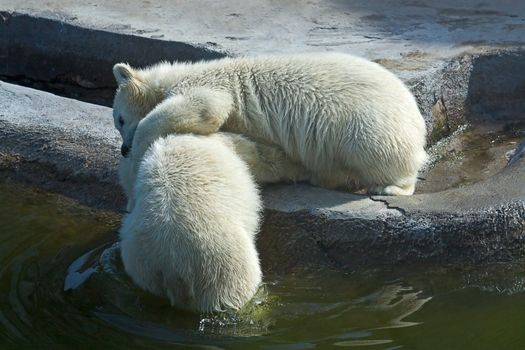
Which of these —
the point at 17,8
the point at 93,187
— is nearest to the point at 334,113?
the point at 93,187

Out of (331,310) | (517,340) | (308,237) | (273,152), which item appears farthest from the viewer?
(273,152)

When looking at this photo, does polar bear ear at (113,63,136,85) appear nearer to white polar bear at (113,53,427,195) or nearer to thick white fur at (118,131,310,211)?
white polar bear at (113,53,427,195)

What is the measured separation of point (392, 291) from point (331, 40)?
8.83 feet

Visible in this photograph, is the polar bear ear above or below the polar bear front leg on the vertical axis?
above

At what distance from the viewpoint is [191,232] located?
12.2 feet

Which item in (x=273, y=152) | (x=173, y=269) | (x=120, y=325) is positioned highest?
(x=273, y=152)

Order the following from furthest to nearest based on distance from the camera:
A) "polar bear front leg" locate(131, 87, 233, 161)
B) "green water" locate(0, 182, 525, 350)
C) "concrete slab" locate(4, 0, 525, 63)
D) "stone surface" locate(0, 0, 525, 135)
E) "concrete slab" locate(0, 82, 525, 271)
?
1. "concrete slab" locate(4, 0, 525, 63)
2. "stone surface" locate(0, 0, 525, 135)
3. "polar bear front leg" locate(131, 87, 233, 161)
4. "concrete slab" locate(0, 82, 525, 271)
5. "green water" locate(0, 182, 525, 350)

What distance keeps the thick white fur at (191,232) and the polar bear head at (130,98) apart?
753mm

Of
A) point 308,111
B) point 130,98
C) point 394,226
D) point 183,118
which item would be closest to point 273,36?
point 130,98

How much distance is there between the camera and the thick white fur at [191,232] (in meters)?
3.73

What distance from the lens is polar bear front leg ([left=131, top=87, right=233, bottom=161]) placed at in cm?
429

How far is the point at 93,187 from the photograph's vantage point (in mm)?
5168

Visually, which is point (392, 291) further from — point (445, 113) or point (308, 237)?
point (445, 113)

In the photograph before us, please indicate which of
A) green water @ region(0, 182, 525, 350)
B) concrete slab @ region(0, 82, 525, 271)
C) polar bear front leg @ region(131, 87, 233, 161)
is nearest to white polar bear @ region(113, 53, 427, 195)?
polar bear front leg @ region(131, 87, 233, 161)
